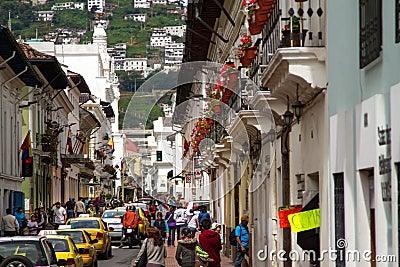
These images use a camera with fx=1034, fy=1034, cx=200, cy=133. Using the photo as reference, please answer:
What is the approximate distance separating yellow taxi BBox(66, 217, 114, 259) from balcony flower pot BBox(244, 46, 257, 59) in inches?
463

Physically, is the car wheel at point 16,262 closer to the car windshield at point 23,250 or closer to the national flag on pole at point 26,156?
the car windshield at point 23,250

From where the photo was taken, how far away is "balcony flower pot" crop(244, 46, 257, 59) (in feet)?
75.3

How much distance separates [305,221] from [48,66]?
35319 mm

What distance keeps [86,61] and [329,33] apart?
8566cm

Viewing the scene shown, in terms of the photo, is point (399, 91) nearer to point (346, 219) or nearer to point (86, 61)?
point (346, 219)

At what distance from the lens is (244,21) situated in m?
28.2

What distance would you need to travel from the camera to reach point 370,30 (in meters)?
11.6

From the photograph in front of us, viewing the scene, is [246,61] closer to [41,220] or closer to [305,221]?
[305,221]

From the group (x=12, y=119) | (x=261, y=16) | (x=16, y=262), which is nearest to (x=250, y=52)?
(x=261, y=16)

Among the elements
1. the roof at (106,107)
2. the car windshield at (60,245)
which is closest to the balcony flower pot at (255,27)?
the car windshield at (60,245)

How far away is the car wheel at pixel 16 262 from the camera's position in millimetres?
17172

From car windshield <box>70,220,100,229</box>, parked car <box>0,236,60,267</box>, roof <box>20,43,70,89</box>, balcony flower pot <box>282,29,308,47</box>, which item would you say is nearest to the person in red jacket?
parked car <box>0,236,60,267</box>

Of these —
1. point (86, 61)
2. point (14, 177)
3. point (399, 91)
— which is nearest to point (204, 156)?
point (14, 177)

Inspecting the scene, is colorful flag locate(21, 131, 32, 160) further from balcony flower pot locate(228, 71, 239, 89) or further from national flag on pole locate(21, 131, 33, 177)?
balcony flower pot locate(228, 71, 239, 89)
